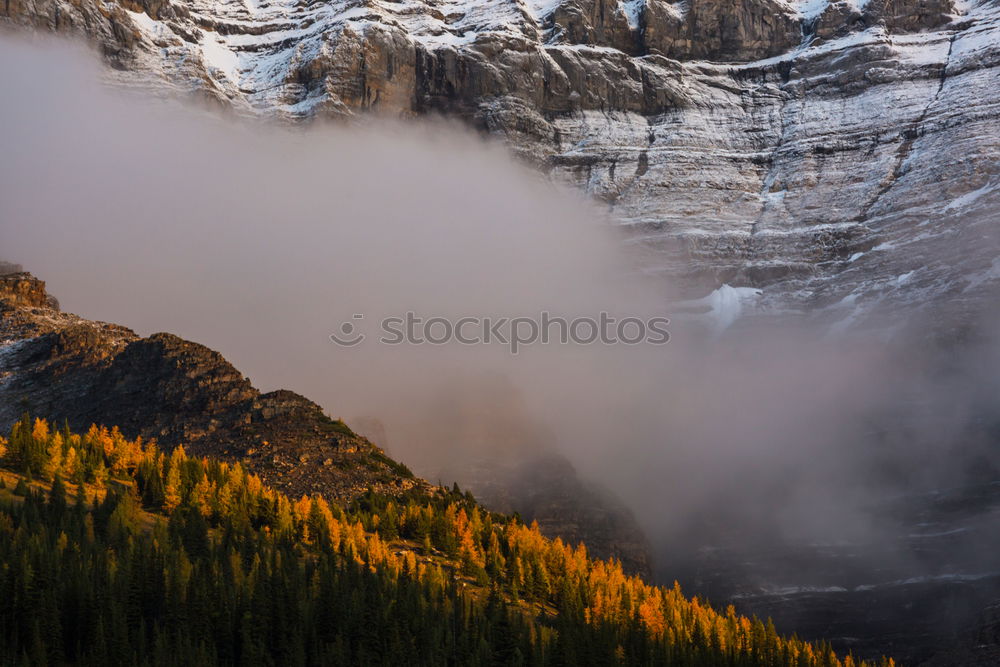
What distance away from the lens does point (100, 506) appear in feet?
473

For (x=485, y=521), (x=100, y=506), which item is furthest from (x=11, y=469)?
(x=485, y=521)

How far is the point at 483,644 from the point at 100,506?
161 feet

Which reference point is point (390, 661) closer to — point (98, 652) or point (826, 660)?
point (98, 652)

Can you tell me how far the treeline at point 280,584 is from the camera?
11631 centimetres

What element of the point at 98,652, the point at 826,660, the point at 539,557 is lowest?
the point at 826,660

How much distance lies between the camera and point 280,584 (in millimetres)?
129375

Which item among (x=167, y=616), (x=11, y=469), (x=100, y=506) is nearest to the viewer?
(x=167, y=616)

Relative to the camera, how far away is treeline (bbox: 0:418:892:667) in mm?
116312

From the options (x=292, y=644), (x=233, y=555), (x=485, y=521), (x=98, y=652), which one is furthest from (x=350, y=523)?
(x=98, y=652)

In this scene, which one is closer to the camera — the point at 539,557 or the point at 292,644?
the point at 292,644

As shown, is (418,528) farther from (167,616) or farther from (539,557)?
(167,616)

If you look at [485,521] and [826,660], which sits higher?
[485,521]

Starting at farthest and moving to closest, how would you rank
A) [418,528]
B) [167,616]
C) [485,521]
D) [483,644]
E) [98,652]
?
[485,521]
[418,528]
[483,644]
[167,616]
[98,652]

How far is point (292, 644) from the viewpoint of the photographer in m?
122
